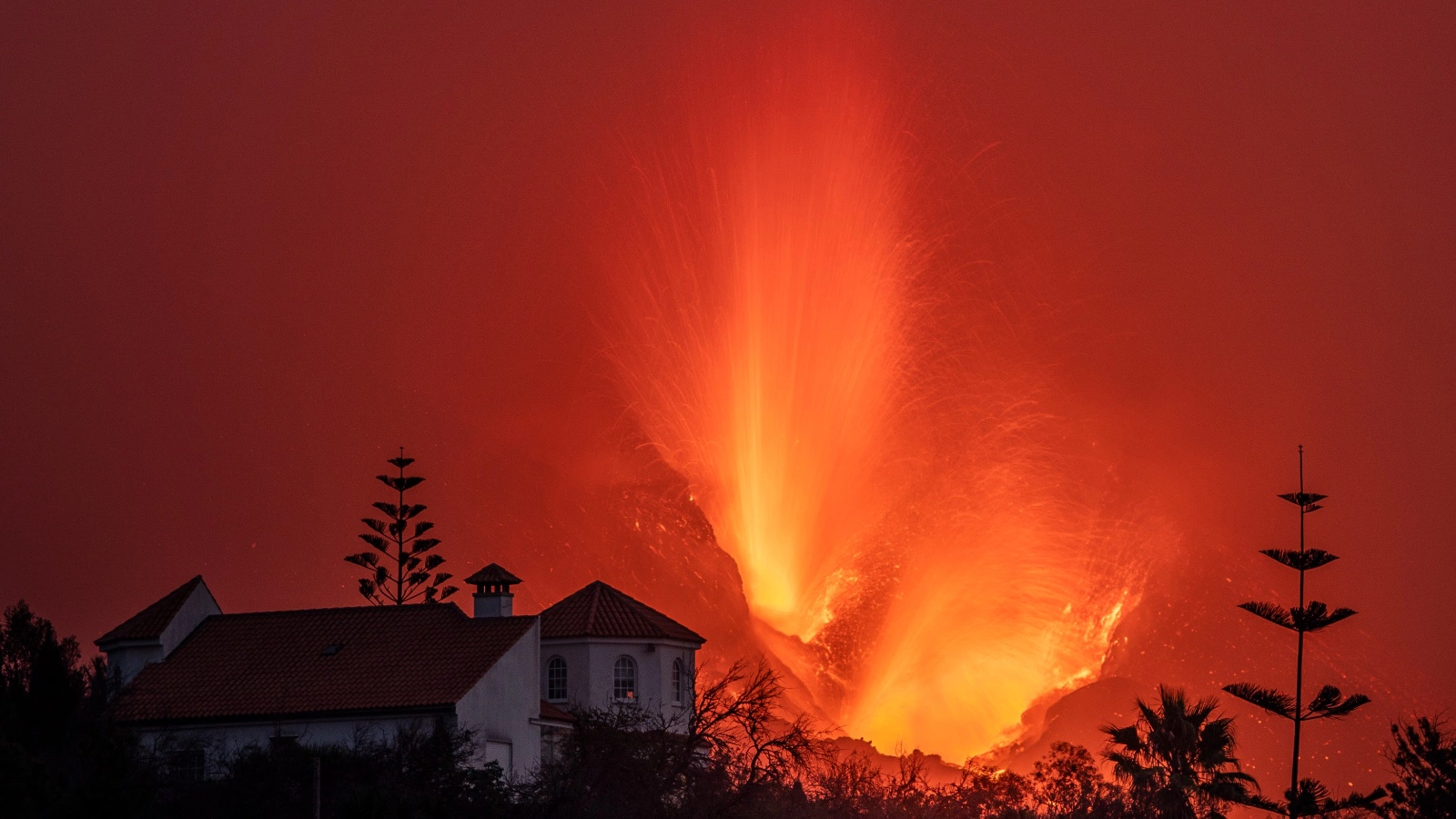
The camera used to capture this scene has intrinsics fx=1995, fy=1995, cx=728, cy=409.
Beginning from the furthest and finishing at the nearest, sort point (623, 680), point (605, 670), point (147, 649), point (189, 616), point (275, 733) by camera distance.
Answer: point (623, 680) < point (605, 670) < point (189, 616) < point (147, 649) < point (275, 733)

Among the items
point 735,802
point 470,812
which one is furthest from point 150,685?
point 735,802

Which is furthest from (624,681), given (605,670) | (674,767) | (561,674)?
(674,767)

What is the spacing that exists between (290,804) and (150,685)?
12.8 m

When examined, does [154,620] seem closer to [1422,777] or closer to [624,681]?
[624,681]

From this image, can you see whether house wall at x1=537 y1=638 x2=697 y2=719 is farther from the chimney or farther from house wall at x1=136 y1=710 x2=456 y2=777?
house wall at x1=136 y1=710 x2=456 y2=777

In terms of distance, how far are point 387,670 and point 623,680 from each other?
10985mm

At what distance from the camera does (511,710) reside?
6281cm

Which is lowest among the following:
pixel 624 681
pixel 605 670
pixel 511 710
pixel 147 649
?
pixel 511 710

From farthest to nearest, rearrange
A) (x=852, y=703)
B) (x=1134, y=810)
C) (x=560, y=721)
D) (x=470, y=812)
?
(x=852, y=703) < (x=560, y=721) < (x=1134, y=810) < (x=470, y=812)

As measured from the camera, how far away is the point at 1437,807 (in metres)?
60.8

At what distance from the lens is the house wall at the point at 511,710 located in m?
60.7

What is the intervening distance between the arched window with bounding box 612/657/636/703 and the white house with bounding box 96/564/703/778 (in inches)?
1.8

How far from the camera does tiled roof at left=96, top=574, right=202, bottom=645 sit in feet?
221

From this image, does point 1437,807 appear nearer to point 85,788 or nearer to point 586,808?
point 586,808
